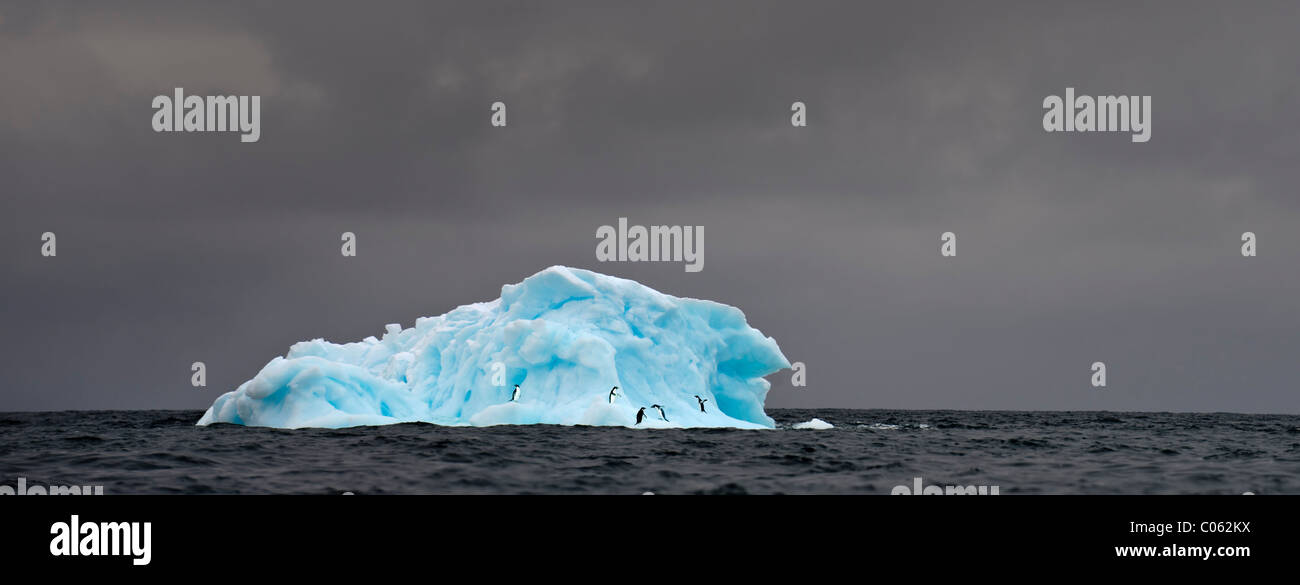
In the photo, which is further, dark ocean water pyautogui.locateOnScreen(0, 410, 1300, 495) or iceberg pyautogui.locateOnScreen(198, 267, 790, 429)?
iceberg pyautogui.locateOnScreen(198, 267, 790, 429)

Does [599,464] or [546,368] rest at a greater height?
[546,368]

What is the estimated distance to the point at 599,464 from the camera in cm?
1609

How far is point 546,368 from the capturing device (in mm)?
28156

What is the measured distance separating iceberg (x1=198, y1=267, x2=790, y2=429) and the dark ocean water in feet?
7.30

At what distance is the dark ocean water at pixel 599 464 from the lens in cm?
1364

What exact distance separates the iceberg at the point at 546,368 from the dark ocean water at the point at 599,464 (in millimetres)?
2225

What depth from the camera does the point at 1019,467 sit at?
56.5ft

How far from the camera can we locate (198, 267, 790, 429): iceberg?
26547mm

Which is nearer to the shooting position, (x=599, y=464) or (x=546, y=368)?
(x=599, y=464)

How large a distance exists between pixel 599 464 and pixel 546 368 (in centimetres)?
1227

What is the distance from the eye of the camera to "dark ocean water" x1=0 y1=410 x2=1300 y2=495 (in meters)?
13.6
